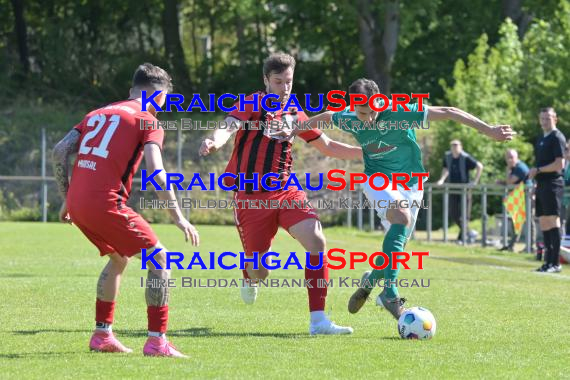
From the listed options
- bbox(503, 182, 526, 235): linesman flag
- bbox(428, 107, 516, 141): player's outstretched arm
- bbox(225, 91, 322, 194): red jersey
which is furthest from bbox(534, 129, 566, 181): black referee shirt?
bbox(225, 91, 322, 194): red jersey

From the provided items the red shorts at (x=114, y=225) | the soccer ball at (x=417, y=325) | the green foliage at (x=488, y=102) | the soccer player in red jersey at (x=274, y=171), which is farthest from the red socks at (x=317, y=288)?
the green foliage at (x=488, y=102)

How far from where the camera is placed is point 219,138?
8.85m

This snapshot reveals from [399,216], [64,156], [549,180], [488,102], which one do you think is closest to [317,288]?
[399,216]

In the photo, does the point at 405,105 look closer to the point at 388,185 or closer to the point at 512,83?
the point at 388,185

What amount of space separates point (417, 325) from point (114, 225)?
2495 millimetres

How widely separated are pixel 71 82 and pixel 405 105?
33.0 metres

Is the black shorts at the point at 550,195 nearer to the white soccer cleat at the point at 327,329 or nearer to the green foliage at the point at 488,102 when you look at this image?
the white soccer cleat at the point at 327,329

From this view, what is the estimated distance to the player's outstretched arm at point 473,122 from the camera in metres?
9.05

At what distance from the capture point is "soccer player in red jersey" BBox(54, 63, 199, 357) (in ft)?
24.8

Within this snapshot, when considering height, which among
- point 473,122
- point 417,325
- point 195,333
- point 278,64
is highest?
point 278,64

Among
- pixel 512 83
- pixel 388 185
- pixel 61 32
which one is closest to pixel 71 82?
pixel 61 32

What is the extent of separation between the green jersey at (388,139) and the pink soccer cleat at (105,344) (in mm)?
2838

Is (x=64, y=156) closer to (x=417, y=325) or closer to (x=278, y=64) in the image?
(x=278, y=64)

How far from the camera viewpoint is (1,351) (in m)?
7.83
